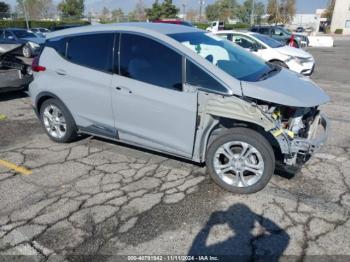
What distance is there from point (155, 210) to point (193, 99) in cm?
125

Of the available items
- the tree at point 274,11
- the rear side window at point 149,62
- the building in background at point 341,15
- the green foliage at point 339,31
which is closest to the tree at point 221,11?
the tree at point 274,11

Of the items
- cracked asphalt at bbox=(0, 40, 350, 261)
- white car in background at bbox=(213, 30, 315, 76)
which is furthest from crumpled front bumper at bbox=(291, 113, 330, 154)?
white car in background at bbox=(213, 30, 315, 76)

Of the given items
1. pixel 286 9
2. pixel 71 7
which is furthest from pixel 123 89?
pixel 71 7

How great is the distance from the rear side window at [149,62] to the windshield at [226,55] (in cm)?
25

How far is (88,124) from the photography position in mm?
4625

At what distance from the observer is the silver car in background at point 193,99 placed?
11.4 feet

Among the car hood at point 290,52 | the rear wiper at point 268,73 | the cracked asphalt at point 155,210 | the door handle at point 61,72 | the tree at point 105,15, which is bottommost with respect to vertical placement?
the cracked asphalt at point 155,210

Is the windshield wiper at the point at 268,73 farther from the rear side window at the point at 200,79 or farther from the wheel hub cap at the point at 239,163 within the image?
the wheel hub cap at the point at 239,163

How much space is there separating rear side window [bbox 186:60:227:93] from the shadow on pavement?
1309mm

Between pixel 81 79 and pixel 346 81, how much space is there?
9.04 metres

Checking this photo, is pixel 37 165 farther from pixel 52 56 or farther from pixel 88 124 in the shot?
pixel 52 56

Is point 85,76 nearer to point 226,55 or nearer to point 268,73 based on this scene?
point 226,55

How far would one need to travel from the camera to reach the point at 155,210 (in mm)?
3363

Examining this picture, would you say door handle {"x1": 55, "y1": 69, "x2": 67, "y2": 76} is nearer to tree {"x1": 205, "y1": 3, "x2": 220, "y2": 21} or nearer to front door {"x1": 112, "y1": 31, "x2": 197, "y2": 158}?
front door {"x1": 112, "y1": 31, "x2": 197, "y2": 158}
